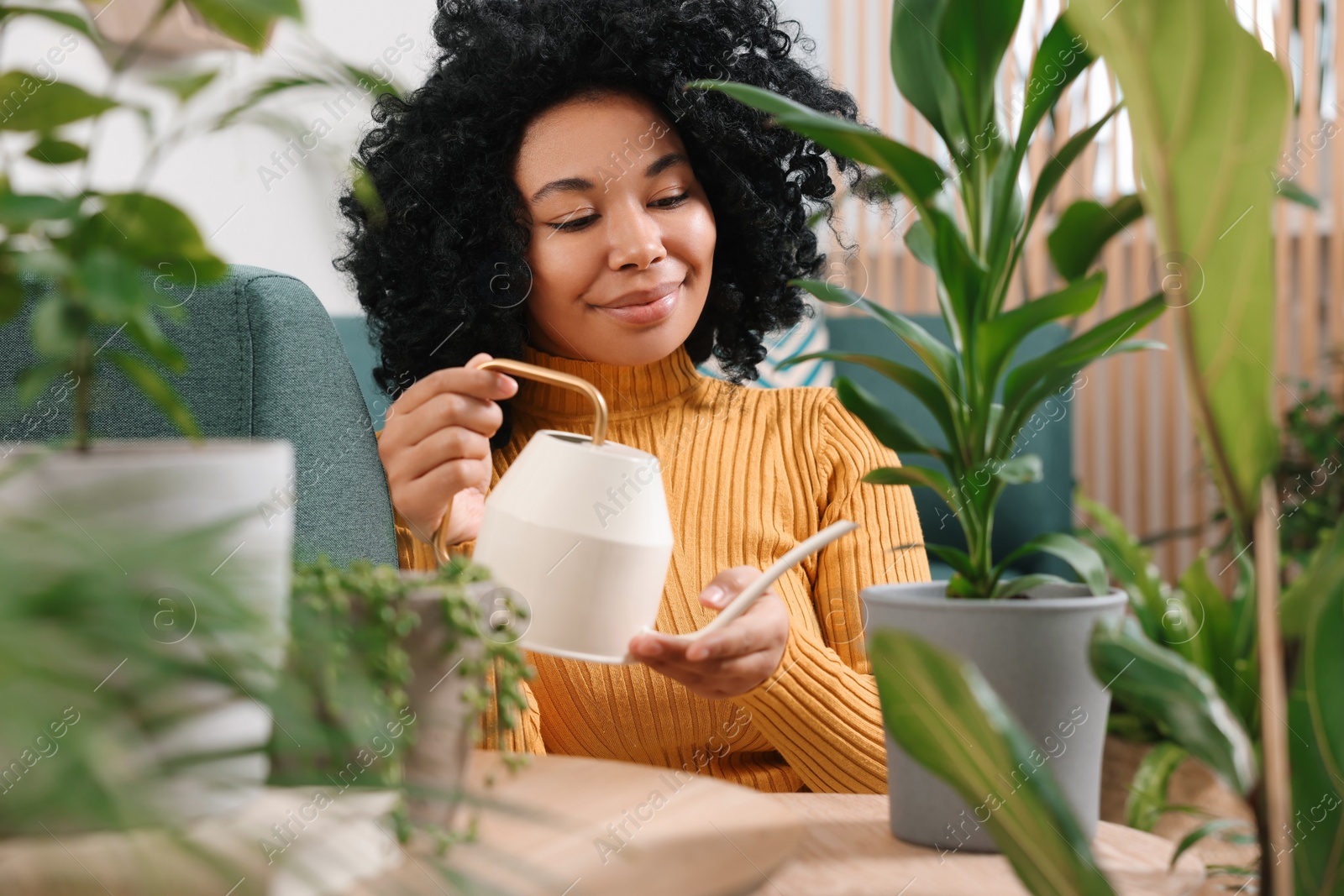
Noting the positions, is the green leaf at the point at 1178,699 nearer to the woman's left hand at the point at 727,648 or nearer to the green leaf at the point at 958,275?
the green leaf at the point at 958,275

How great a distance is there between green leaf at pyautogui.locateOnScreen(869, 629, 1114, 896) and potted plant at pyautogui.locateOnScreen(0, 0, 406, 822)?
19 centimetres

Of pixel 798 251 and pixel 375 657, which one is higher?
pixel 798 251

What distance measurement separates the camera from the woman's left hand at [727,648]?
69 centimetres

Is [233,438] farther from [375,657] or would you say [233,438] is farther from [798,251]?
[798,251]

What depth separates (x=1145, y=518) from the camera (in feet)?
11.6

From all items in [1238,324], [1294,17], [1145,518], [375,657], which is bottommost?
[1145,518]

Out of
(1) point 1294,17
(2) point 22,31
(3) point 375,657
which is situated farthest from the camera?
(2) point 22,31

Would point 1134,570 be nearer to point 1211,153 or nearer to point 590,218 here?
point 590,218

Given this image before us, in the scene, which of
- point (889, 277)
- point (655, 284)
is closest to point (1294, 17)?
point (655, 284)

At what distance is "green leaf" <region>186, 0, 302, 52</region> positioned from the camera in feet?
1.02

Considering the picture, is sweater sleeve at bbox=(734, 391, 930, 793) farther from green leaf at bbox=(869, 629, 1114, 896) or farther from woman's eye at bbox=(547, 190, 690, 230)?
green leaf at bbox=(869, 629, 1114, 896)

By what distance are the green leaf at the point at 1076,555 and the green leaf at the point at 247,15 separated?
380 millimetres

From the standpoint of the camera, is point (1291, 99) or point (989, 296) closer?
point (1291, 99)

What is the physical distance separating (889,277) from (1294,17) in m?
2.88
